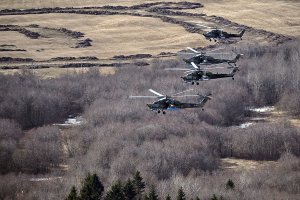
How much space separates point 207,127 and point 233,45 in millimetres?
32011

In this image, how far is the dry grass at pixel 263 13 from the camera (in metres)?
138

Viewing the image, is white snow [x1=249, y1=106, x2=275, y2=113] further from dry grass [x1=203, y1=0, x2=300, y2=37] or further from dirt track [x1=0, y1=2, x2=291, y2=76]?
dry grass [x1=203, y1=0, x2=300, y2=37]

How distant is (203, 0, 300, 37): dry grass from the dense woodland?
1233 cm

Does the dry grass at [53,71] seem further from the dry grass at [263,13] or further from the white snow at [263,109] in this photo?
the dry grass at [263,13]

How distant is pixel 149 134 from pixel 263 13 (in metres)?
60.4

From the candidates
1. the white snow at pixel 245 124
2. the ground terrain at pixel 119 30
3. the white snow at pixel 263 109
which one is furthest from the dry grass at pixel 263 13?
the white snow at pixel 245 124

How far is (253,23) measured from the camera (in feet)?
455

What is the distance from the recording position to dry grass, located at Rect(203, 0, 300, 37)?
451 ft

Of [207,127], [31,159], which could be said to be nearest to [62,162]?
[31,159]

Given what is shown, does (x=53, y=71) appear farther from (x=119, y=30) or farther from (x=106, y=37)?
(x=119, y=30)

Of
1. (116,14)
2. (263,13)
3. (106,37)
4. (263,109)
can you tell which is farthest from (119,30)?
(263,109)

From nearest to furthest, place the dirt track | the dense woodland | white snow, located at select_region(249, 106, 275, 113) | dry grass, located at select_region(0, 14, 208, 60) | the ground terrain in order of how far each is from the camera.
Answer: the dense woodland, white snow, located at select_region(249, 106, 275, 113), the dirt track, the ground terrain, dry grass, located at select_region(0, 14, 208, 60)

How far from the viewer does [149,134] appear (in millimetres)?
93938

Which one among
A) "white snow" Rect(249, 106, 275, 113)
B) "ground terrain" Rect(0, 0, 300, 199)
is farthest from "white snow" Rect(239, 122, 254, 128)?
"white snow" Rect(249, 106, 275, 113)
